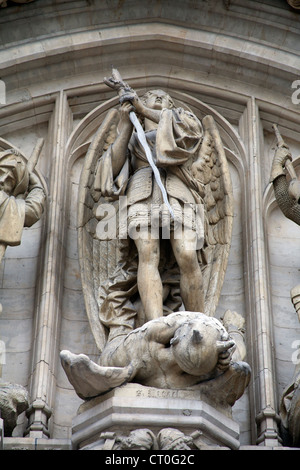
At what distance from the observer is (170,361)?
8.78 m

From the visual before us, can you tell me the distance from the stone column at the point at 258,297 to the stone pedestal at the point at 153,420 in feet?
Result: 3.06

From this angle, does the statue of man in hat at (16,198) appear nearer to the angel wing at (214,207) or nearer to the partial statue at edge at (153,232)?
the partial statue at edge at (153,232)

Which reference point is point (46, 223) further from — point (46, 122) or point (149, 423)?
point (149, 423)

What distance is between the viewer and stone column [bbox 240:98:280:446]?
973cm

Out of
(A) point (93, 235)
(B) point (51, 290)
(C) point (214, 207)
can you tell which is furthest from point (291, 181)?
(B) point (51, 290)

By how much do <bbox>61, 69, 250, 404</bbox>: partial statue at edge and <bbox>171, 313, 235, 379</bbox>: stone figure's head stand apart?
6.2 inches

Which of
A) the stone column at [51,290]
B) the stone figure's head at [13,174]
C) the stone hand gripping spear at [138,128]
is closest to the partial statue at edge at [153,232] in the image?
the stone hand gripping spear at [138,128]

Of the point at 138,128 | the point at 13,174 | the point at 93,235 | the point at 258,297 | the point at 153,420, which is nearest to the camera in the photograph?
the point at 153,420

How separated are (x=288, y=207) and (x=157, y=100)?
1499mm

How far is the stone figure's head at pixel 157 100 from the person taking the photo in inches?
422

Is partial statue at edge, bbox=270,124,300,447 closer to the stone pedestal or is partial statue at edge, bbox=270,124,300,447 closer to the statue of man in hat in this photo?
the stone pedestal


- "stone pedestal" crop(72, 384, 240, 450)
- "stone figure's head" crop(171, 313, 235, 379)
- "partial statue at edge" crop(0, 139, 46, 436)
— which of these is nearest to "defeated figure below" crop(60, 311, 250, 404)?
"stone figure's head" crop(171, 313, 235, 379)

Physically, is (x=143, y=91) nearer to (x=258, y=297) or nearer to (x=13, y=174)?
(x=13, y=174)
